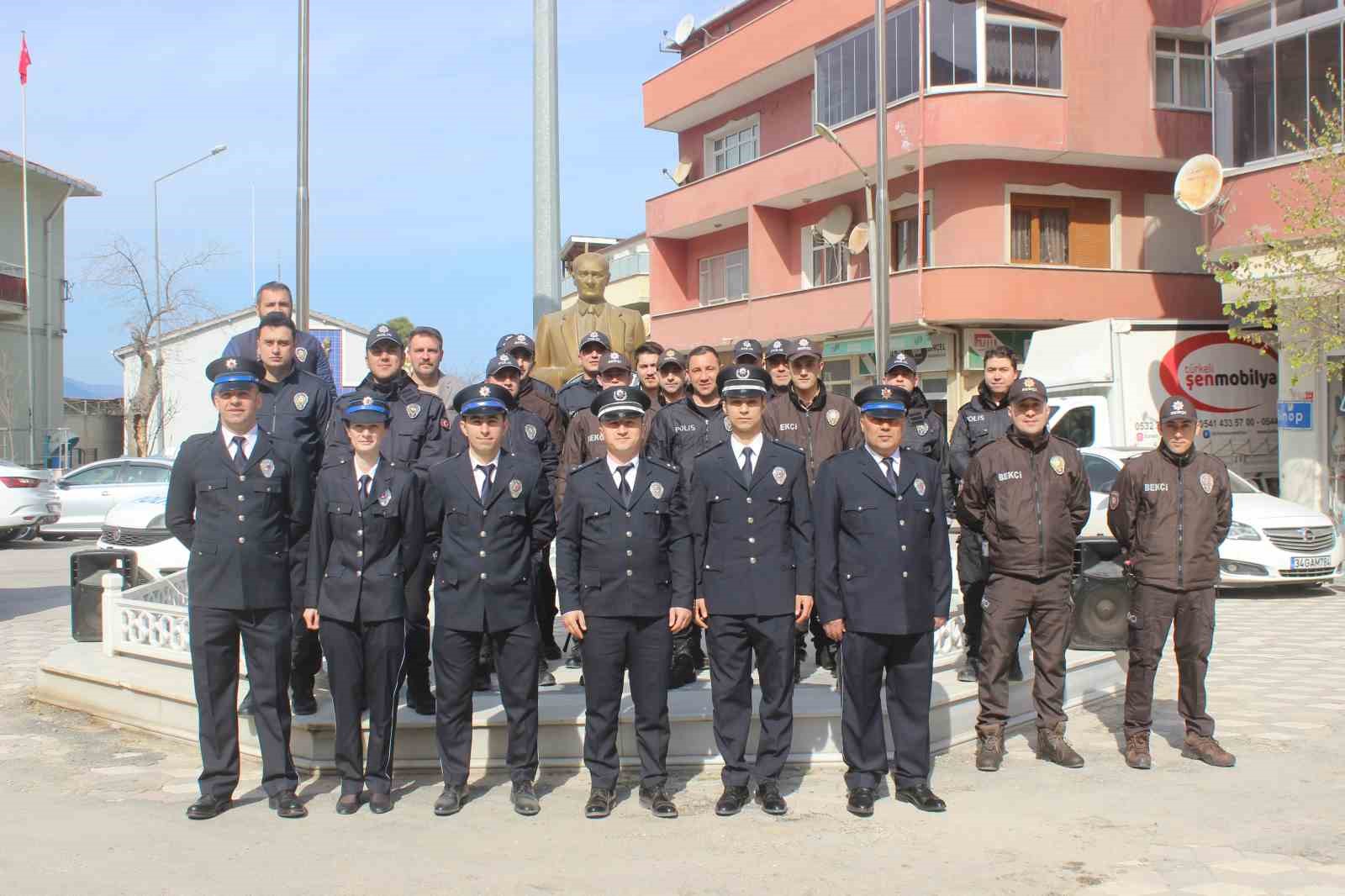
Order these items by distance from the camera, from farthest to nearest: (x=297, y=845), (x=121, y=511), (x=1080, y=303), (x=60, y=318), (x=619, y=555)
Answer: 1. (x=60, y=318)
2. (x=1080, y=303)
3. (x=121, y=511)
4. (x=619, y=555)
5. (x=297, y=845)

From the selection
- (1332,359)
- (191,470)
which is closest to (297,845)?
(191,470)

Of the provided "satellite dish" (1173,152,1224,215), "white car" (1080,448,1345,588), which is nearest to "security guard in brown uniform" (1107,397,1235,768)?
"white car" (1080,448,1345,588)

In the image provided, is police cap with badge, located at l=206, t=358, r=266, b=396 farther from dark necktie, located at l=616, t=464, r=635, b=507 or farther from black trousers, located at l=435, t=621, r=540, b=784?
dark necktie, located at l=616, t=464, r=635, b=507

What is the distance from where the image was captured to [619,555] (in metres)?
6.12

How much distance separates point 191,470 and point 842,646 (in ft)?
11.2

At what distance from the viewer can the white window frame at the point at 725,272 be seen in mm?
33562

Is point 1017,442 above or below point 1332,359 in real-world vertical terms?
below

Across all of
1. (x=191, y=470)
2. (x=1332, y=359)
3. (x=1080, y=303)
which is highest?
(x=1080, y=303)

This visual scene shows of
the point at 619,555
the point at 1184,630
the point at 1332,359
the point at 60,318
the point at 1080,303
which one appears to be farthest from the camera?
the point at 60,318

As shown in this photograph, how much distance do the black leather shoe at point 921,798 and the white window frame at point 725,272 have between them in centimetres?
2627

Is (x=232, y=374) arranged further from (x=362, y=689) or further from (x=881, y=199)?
(x=881, y=199)

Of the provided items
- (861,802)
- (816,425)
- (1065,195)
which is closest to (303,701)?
(861,802)

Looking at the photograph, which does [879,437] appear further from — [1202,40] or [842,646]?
[1202,40]

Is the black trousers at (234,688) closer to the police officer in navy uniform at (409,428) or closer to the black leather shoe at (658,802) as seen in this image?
the police officer in navy uniform at (409,428)
